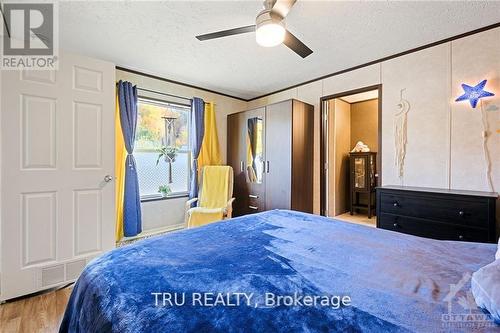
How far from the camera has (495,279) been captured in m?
0.67

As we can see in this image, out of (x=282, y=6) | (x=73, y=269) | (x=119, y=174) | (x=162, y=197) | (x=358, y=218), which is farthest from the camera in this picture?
(x=358, y=218)

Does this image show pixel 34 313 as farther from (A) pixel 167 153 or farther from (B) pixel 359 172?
(B) pixel 359 172

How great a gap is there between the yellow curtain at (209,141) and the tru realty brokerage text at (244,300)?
3.18 m

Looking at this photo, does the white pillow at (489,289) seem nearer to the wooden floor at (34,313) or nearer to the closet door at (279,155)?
the wooden floor at (34,313)

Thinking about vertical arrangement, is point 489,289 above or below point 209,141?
below

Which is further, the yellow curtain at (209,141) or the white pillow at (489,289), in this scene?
the yellow curtain at (209,141)

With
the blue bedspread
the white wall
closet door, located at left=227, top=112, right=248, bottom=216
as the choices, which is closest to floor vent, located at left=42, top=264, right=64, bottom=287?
the white wall

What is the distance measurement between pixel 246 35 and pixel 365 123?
3.80m

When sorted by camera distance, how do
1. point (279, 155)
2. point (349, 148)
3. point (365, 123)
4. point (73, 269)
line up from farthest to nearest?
point (349, 148)
point (365, 123)
point (279, 155)
point (73, 269)

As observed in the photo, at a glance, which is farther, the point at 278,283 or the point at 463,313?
the point at 278,283

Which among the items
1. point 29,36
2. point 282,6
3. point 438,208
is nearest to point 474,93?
point 438,208

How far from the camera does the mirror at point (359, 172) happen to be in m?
4.72

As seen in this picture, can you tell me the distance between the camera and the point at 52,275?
2162mm

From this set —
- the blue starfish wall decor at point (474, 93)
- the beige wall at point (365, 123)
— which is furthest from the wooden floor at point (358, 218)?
Answer: the blue starfish wall decor at point (474, 93)
